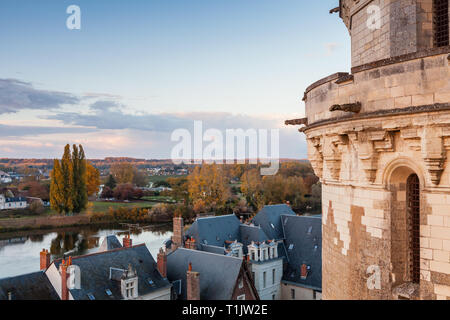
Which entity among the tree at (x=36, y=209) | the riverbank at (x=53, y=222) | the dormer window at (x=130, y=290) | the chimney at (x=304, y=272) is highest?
the dormer window at (x=130, y=290)

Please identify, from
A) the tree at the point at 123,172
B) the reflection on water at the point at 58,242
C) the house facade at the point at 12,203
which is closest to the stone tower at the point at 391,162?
the reflection on water at the point at 58,242

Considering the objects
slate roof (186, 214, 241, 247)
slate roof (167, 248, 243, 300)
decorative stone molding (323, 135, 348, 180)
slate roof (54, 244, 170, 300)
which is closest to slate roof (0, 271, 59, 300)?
slate roof (54, 244, 170, 300)

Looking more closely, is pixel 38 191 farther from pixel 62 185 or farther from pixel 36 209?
pixel 62 185

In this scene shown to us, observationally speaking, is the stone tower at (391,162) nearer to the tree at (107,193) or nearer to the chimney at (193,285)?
the chimney at (193,285)

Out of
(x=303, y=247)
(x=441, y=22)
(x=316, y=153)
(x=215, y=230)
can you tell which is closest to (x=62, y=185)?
(x=215, y=230)

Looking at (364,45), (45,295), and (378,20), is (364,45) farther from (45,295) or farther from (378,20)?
(45,295)
